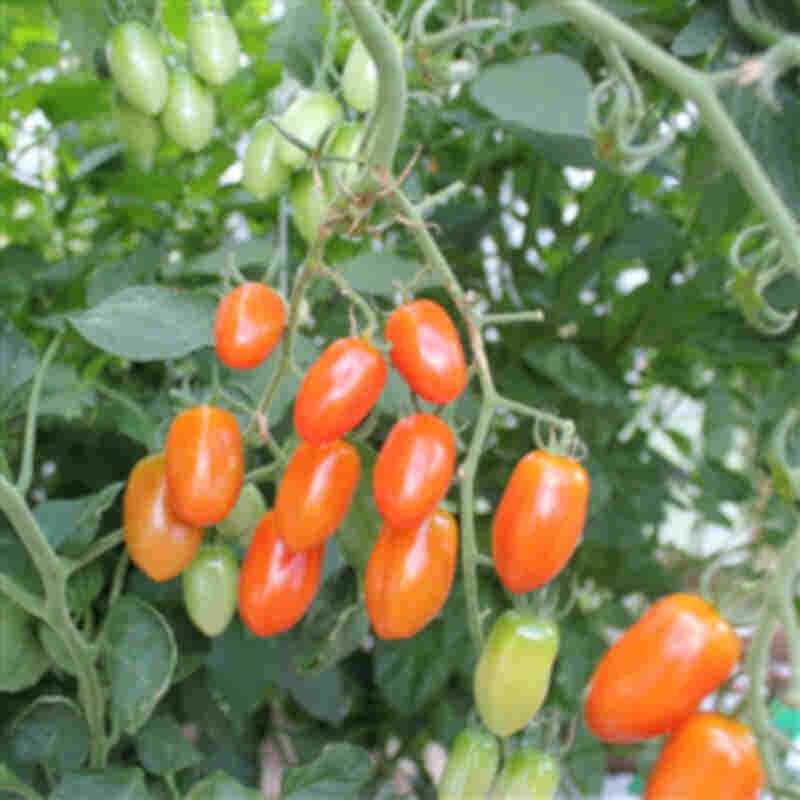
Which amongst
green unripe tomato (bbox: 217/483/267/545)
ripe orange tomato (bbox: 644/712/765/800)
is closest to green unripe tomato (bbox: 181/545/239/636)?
green unripe tomato (bbox: 217/483/267/545)

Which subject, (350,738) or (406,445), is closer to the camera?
(406,445)

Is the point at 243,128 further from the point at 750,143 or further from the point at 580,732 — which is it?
the point at 580,732

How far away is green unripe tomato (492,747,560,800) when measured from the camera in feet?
1.34

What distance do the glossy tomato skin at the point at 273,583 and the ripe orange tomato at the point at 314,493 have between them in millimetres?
15

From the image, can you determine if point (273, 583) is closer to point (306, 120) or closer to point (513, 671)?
point (513, 671)

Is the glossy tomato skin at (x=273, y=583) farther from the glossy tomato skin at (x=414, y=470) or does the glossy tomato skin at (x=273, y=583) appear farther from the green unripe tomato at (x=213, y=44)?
the green unripe tomato at (x=213, y=44)

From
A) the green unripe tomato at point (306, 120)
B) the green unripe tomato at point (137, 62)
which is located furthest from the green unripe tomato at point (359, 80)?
the green unripe tomato at point (137, 62)

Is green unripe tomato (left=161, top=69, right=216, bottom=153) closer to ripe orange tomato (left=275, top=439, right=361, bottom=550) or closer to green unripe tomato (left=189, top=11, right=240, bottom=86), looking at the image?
green unripe tomato (left=189, top=11, right=240, bottom=86)

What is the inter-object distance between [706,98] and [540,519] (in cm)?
18

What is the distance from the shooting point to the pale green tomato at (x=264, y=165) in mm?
514

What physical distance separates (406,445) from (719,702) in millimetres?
201

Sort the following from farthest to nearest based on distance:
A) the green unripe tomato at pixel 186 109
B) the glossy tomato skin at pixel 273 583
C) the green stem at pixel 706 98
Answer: the green unripe tomato at pixel 186 109
the glossy tomato skin at pixel 273 583
the green stem at pixel 706 98

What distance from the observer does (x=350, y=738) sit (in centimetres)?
88

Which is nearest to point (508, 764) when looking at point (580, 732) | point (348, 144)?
point (348, 144)
